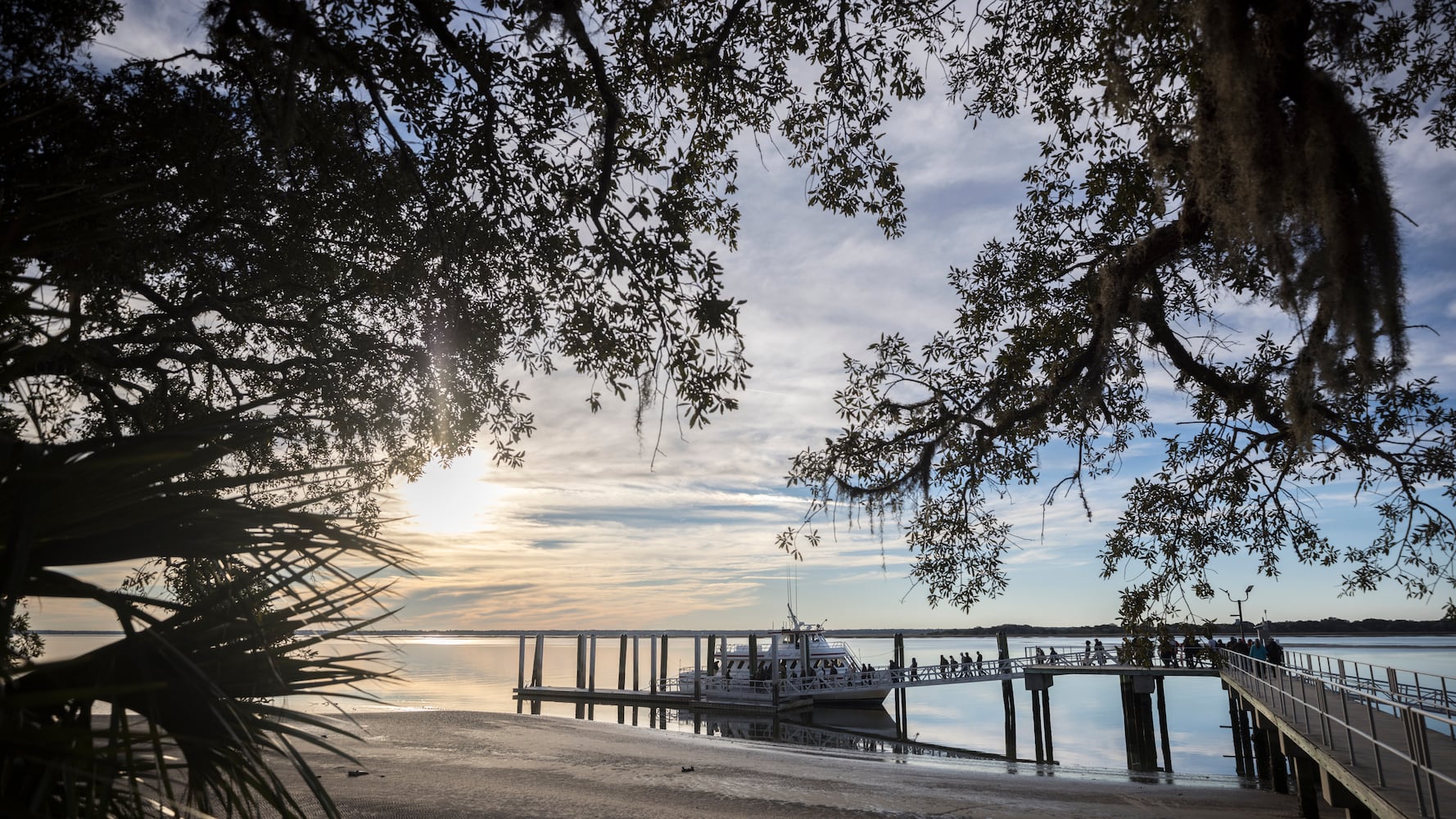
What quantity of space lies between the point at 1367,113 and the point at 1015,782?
14.3 meters

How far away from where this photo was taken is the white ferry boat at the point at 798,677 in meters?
37.4

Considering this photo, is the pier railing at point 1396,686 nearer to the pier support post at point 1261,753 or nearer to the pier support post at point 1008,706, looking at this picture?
the pier support post at point 1261,753

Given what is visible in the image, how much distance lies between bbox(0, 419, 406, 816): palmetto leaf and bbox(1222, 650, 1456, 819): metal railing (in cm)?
704

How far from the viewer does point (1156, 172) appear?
6.18m

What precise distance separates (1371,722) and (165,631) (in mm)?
9918

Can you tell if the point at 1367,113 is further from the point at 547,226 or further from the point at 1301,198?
the point at 547,226

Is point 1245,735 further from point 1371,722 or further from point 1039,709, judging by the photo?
point 1371,722

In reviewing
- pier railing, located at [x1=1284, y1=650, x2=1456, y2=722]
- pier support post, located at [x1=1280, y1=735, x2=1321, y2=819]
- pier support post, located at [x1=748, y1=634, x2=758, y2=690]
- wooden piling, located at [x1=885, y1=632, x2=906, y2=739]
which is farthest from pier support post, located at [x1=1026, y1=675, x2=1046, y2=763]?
pier support post, located at [x1=1280, y1=735, x2=1321, y2=819]

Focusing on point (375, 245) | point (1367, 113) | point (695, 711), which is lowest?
point (695, 711)

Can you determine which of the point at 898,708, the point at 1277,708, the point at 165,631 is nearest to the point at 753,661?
the point at 898,708

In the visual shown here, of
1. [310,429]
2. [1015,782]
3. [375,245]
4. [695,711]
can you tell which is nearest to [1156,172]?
[375,245]

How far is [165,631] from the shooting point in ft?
8.50

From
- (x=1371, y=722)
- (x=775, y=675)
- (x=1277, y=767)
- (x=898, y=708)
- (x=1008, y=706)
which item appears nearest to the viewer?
(x=1371, y=722)

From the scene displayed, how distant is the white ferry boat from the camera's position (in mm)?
37406
